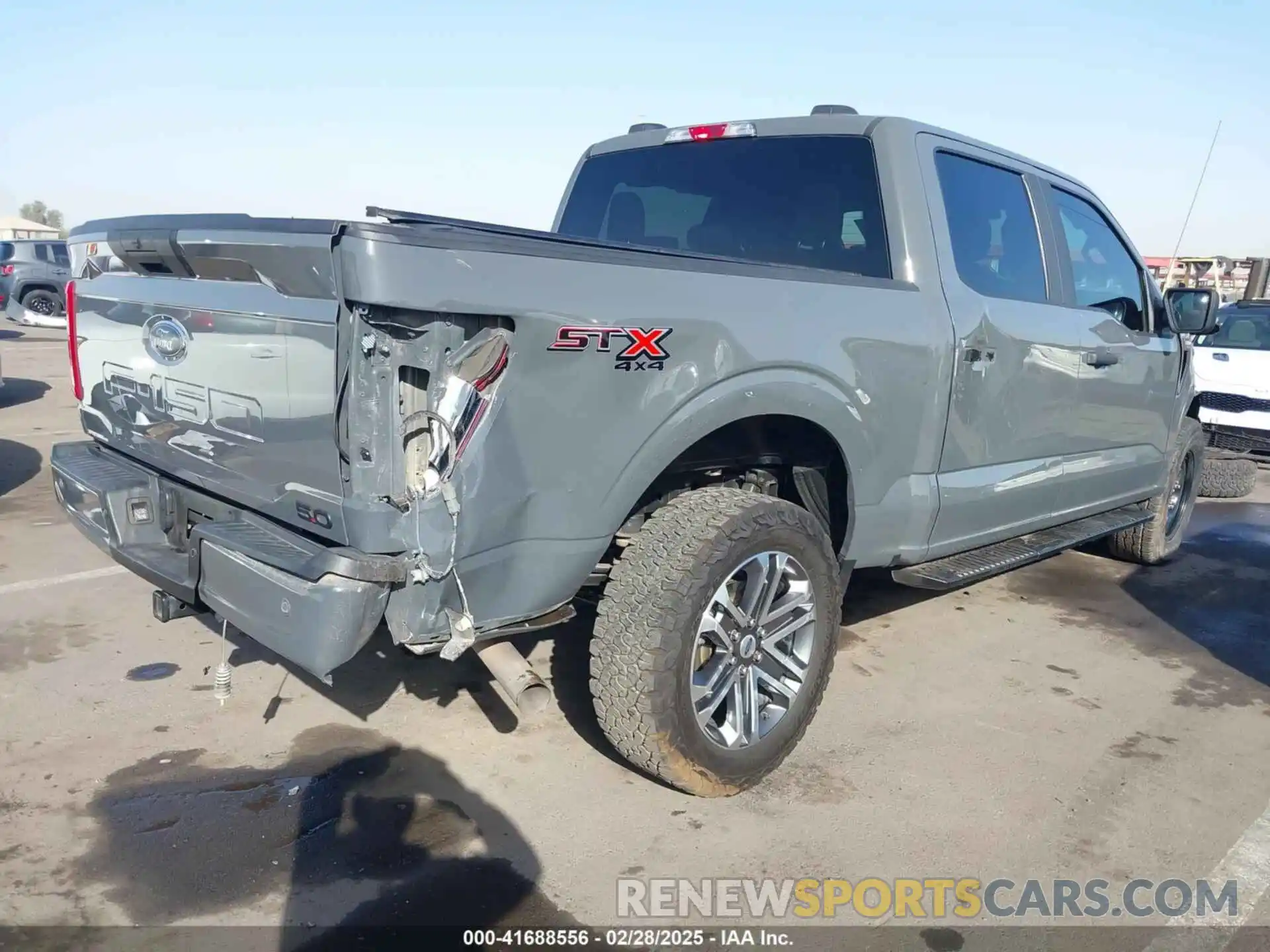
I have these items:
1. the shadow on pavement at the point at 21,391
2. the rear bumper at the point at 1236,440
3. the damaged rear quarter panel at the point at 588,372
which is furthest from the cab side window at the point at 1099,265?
the shadow on pavement at the point at 21,391

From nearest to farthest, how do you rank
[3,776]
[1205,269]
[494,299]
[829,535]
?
[494,299] < [3,776] < [829,535] < [1205,269]

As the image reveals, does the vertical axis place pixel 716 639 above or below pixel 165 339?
below

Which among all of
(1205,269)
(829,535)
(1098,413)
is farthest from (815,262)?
(1205,269)

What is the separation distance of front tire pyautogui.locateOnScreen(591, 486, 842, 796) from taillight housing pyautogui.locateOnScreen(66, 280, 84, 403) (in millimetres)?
2102

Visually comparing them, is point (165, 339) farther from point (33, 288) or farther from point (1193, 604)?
point (33, 288)

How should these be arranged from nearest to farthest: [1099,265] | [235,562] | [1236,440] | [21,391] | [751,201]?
[235,562] < [751,201] < [1099,265] < [1236,440] < [21,391]

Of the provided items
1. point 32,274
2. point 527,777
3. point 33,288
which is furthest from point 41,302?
point 527,777

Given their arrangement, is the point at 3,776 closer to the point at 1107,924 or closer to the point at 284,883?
the point at 284,883

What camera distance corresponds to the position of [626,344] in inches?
104

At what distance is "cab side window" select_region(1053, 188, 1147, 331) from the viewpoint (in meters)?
4.66

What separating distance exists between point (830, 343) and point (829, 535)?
0.80 m

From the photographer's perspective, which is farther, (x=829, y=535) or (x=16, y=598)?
(x=16, y=598)

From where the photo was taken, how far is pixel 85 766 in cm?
321

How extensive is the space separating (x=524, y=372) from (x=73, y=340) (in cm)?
210
